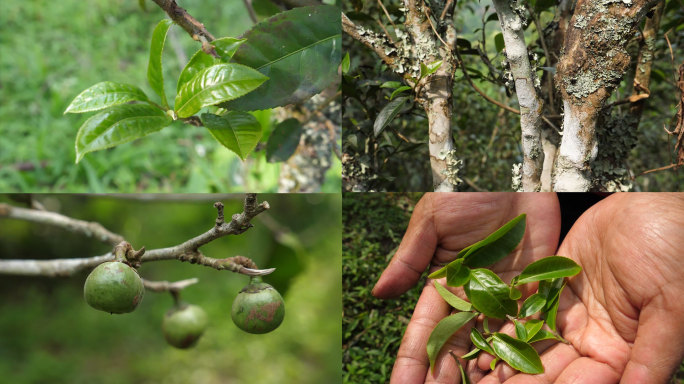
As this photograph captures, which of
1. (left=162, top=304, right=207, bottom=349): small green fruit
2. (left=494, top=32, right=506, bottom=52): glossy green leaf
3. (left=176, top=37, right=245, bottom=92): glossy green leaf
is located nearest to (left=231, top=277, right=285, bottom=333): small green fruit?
(left=162, top=304, right=207, bottom=349): small green fruit

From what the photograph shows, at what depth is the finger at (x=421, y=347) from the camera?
0.84 m

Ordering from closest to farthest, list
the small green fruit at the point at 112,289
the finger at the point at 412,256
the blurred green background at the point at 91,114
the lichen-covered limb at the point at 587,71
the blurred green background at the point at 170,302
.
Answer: the small green fruit at the point at 112,289
the lichen-covered limb at the point at 587,71
the finger at the point at 412,256
the blurred green background at the point at 170,302
the blurred green background at the point at 91,114

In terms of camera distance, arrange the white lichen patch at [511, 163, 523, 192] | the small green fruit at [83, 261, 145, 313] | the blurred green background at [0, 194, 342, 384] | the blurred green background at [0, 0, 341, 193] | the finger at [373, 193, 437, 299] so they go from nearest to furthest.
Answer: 1. the small green fruit at [83, 261, 145, 313]
2. the white lichen patch at [511, 163, 523, 192]
3. the finger at [373, 193, 437, 299]
4. the blurred green background at [0, 194, 342, 384]
5. the blurred green background at [0, 0, 341, 193]

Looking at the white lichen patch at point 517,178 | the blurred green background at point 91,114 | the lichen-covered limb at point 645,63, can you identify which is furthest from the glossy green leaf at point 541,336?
the blurred green background at point 91,114

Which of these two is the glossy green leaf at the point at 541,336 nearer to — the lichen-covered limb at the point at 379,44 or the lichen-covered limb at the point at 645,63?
the lichen-covered limb at the point at 645,63

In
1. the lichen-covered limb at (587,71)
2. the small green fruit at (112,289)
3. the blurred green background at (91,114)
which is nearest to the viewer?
the small green fruit at (112,289)

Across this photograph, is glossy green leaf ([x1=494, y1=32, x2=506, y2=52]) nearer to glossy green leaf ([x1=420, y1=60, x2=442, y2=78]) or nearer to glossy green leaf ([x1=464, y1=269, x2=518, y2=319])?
glossy green leaf ([x1=420, y1=60, x2=442, y2=78])

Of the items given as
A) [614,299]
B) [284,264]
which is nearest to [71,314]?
[284,264]

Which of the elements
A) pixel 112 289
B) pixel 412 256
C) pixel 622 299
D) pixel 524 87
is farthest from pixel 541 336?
pixel 112 289

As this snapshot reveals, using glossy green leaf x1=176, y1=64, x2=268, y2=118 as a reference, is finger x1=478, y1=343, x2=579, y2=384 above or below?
below

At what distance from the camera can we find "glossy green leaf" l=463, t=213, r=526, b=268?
2.80 feet

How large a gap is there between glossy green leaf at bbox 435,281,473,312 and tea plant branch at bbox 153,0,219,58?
523mm

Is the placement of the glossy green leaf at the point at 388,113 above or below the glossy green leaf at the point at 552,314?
above

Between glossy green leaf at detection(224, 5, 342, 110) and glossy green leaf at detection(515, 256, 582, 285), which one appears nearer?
glossy green leaf at detection(224, 5, 342, 110)
